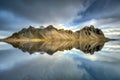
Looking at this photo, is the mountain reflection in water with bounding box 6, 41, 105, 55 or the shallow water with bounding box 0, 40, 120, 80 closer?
the shallow water with bounding box 0, 40, 120, 80

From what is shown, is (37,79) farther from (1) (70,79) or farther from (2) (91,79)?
(2) (91,79)

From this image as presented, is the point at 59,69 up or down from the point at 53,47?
up

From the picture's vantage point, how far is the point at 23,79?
41.2 ft

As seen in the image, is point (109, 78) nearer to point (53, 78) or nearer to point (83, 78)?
point (83, 78)

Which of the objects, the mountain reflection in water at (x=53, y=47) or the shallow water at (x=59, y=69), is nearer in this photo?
the shallow water at (x=59, y=69)

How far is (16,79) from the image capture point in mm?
12570

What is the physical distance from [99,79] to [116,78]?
4.99ft

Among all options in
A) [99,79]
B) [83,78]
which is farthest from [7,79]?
[99,79]

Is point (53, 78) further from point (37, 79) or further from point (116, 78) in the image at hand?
point (116, 78)

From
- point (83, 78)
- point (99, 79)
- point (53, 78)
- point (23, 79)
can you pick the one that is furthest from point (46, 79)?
point (99, 79)

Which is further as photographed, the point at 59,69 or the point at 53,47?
the point at 53,47

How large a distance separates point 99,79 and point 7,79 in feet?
24.9

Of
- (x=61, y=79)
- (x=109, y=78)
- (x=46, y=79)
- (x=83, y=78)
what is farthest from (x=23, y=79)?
(x=109, y=78)

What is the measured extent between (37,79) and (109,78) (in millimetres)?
6118
